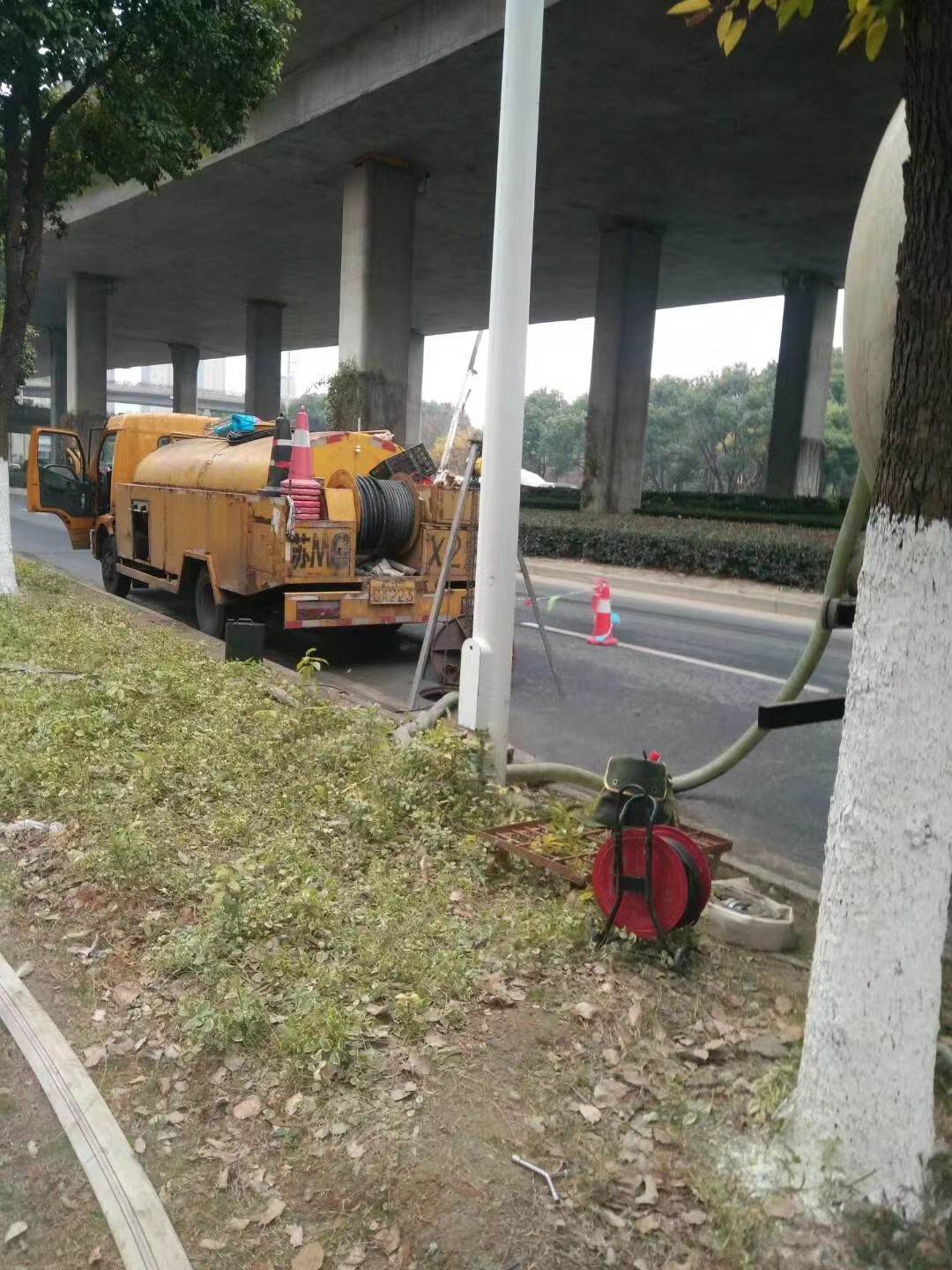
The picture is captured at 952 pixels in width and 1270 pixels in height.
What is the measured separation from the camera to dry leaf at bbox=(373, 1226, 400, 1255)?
7.83 ft

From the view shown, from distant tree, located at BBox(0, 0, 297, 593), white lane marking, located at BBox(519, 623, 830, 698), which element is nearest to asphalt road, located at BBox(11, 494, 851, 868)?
white lane marking, located at BBox(519, 623, 830, 698)

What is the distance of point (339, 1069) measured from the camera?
2.99 m

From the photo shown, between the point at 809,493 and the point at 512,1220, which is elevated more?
the point at 809,493

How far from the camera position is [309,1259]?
2377 mm

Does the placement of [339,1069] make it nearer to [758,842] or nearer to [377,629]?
[758,842]

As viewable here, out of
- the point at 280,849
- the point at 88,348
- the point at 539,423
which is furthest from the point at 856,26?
the point at 539,423

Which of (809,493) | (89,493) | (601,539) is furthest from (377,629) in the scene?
(809,493)

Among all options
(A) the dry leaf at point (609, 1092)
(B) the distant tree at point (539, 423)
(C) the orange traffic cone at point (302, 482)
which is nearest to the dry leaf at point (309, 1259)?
(A) the dry leaf at point (609, 1092)

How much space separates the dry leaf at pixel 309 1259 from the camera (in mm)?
2357

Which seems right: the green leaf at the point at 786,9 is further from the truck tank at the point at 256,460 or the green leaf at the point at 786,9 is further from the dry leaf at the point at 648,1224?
the truck tank at the point at 256,460

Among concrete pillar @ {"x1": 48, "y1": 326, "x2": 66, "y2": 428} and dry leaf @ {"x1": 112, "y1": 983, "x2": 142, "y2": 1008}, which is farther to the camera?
concrete pillar @ {"x1": 48, "y1": 326, "x2": 66, "y2": 428}

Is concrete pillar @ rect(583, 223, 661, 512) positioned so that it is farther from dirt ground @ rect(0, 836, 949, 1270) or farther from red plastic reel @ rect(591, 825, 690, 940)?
dirt ground @ rect(0, 836, 949, 1270)

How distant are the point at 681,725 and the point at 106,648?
15.4 feet

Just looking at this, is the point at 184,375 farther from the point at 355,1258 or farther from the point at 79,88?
the point at 355,1258
